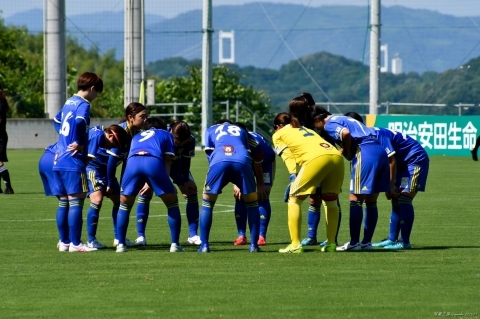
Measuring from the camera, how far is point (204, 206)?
1183 cm

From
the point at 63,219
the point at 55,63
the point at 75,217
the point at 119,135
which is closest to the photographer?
the point at 75,217

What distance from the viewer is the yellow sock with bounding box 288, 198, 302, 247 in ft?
38.2

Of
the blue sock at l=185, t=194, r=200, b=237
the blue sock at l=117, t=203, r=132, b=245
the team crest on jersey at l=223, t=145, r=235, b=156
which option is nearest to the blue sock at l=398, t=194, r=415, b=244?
the team crest on jersey at l=223, t=145, r=235, b=156

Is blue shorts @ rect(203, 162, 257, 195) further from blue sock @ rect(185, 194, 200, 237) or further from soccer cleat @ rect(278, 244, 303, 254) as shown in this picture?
blue sock @ rect(185, 194, 200, 237)

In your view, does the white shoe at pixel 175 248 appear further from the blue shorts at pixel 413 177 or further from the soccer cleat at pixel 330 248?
the blue shorts at pixel 413 177

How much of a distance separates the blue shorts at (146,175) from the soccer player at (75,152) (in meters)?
0.55

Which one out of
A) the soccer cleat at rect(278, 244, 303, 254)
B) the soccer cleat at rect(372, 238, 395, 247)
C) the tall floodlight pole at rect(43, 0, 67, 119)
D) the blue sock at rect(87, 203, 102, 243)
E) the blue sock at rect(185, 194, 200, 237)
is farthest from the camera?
the tall floodlight pole at rect(43, 0, 67, 119)

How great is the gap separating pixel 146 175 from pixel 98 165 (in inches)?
58.1

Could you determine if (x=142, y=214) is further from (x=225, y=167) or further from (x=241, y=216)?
(x=225, y=167)

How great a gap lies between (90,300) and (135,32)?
117ft

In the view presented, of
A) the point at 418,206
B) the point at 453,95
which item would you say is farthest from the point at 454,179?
the point at 453,95

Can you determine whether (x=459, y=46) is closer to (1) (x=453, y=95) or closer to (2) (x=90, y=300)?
(1) (x=453, y=95)

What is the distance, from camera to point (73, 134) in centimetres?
1186

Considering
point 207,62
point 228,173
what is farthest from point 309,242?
point 207,62
